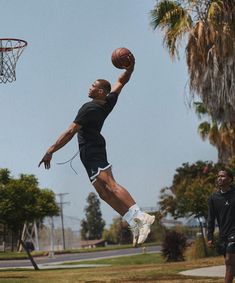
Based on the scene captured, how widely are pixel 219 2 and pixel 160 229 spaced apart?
29356 mm

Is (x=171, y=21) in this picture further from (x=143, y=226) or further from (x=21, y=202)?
(x=143, y=226)

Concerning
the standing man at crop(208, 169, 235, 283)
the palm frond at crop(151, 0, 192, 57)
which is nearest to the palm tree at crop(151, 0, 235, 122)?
the palm frond at crop(151, 0, 192, 57)

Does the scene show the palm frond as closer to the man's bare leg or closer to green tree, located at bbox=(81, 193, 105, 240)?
the man's bare leg

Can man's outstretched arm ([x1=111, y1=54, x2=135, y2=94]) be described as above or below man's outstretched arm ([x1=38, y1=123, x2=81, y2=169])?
above

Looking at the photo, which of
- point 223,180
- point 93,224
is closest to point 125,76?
point 223,180

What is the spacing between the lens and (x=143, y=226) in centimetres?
629

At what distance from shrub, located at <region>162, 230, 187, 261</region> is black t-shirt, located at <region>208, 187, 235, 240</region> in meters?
18.4

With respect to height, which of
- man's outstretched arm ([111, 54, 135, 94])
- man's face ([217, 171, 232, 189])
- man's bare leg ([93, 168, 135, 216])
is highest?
man's outstretched arm ([111, 54, 135, 94])

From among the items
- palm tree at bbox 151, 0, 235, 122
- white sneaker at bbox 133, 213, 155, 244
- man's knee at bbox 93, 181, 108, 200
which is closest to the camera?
white sneaker at bbox 133, 213, 155, 244

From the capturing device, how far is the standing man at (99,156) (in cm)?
635

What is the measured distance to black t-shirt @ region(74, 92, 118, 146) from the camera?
21.3 feet

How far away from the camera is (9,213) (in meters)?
26.7

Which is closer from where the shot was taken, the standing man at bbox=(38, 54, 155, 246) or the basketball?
the standing man at bbox=(38, 54, 155, 246)

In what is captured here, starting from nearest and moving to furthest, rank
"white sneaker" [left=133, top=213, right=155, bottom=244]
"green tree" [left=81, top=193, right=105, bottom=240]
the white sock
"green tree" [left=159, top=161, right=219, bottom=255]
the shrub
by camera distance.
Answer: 1. "white sneaker" [left=133, top=213, right=155, bottom=244]
2. the white sock
3. the shrub
4. "green tree" [left=159, top=161, right=219, bottom=255]
5. "green tree" [left=81, top=193, right=105, bottom=240]
